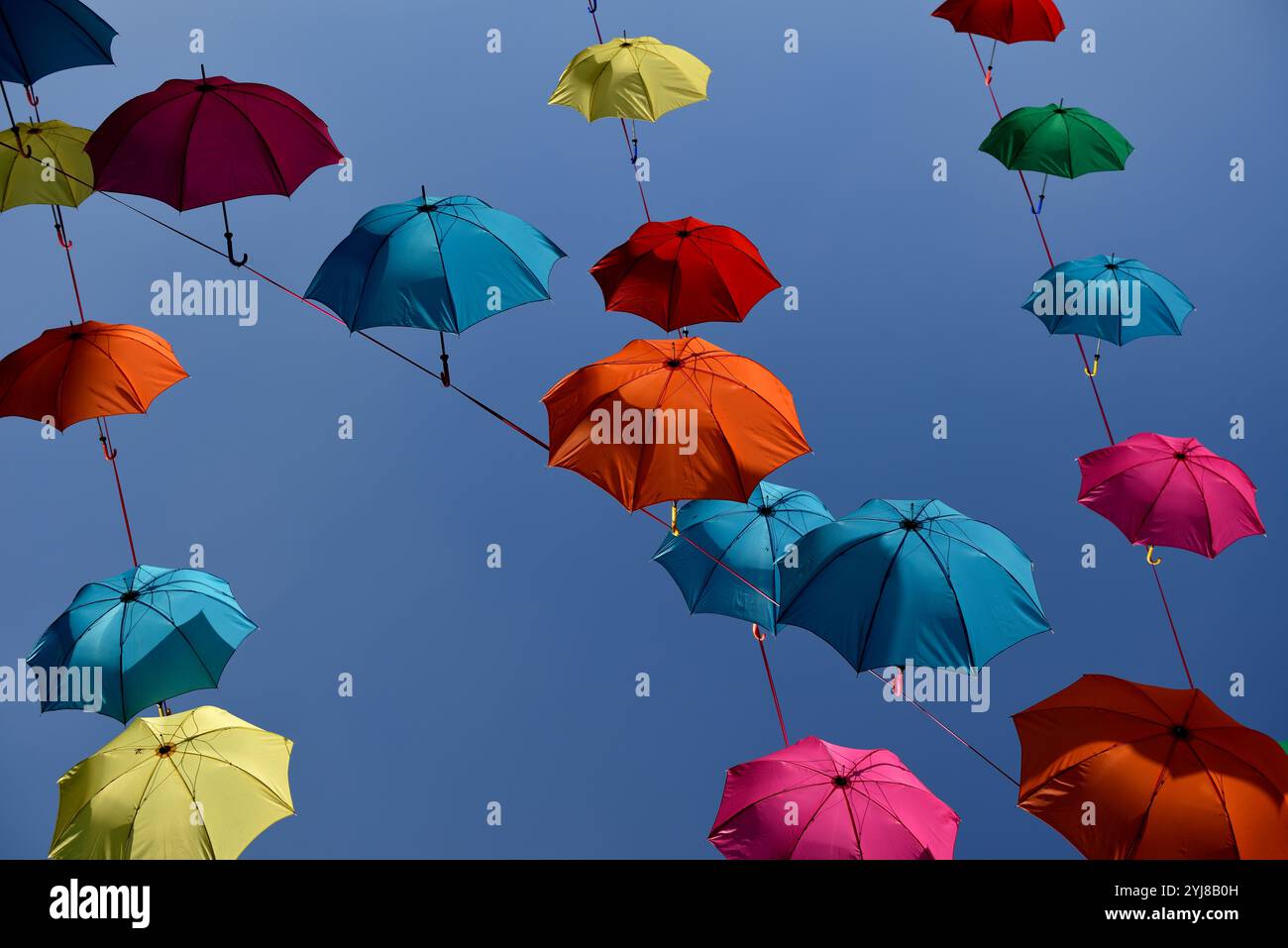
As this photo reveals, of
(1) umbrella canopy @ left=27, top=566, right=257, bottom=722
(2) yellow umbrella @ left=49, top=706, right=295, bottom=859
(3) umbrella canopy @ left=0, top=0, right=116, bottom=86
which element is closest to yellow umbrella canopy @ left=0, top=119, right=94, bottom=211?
(3) umbrella canopy @ left=0, top=0, right=116, bottom=86

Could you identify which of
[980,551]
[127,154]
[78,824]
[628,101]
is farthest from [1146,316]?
[78,824]

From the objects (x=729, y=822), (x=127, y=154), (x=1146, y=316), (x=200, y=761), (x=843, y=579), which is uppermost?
(x=127, y=154)

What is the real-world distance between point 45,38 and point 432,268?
7013mm

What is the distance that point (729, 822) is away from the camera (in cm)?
1262

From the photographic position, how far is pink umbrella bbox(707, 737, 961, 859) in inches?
470

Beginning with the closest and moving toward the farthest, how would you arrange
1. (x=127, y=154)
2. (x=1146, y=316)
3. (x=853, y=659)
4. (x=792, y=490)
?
(x=853, y=659) < (x=127, y=154) < (x=792, y=490) < (x=1146, y=316)

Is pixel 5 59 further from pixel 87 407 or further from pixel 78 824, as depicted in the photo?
pixel 78 824

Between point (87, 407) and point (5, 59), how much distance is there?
4.92 meters

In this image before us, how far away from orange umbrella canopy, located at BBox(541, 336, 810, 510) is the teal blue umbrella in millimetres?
1579

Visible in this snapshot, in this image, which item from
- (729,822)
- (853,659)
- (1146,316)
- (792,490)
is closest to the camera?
(853,659)

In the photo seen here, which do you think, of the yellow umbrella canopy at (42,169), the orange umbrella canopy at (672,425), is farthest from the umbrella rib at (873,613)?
the yellow umbrella canopy at (42,169)

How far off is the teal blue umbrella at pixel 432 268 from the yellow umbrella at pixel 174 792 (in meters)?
5.52

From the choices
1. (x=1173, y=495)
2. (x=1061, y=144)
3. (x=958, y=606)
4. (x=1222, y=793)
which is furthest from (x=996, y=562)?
(x=1061, y=144)

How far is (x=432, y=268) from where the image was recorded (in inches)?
532
